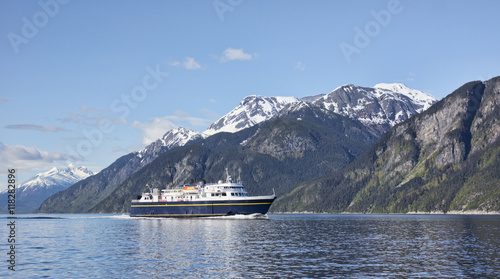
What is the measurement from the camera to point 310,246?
267 feet

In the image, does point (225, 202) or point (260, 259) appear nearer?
point (260, 259)

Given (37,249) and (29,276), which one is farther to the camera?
(37,249)

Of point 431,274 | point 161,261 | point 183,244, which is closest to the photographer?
point 431,274

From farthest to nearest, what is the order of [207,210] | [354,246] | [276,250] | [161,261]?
[207,210] → [354,246] → [276,250] → [161,261]

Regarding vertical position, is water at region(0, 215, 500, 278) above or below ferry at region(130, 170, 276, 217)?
below

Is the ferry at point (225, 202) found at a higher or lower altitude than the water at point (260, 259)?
Answer: higher

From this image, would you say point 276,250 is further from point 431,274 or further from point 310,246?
point 431,274

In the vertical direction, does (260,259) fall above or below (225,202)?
below

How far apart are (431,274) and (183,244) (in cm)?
4843

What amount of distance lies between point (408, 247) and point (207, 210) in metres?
123

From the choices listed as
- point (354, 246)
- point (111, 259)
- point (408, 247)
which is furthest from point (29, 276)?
point (408, 247)

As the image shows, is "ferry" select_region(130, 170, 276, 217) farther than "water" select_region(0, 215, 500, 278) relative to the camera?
Yes

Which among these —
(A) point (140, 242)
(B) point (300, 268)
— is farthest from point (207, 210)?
(B) point (300, 268)

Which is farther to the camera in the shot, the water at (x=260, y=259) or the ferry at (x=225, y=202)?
the ferry at (x=225, y=202)
